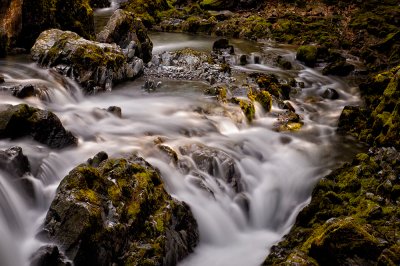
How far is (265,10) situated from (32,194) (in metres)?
31.5

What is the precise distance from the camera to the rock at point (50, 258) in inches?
223

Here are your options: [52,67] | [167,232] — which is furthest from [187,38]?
[167,232]

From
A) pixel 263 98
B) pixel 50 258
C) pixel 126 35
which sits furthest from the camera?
pixel 126 35

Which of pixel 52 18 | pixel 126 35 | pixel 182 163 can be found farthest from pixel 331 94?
pixel 52 18

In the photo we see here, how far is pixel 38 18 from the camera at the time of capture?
53.6 ft

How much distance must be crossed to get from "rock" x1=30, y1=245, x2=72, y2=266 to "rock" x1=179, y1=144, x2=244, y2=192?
13.4 feet

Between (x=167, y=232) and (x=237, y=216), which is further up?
(x=167, y=232)

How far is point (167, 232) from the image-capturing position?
672cm

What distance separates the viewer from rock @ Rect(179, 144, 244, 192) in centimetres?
930

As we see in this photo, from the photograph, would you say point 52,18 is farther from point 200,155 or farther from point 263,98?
point 200,155

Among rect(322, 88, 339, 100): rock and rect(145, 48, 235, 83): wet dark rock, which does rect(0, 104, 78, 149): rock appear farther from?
rect(322, 88, 339, 100): rock

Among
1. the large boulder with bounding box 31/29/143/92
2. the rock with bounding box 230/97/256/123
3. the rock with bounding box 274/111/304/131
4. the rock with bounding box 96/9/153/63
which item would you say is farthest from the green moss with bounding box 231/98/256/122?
the rock with bounding box 96/9/153/63

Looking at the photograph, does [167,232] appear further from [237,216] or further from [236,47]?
[236,47]

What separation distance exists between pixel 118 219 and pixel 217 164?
11.8ft
